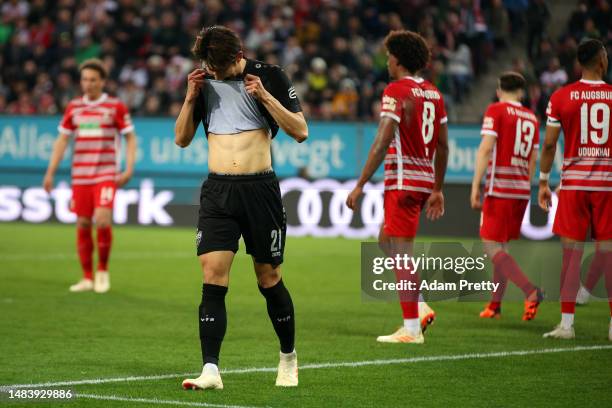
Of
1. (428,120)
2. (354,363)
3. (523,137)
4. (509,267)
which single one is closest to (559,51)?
(523,137)

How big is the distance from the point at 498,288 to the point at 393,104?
301cm

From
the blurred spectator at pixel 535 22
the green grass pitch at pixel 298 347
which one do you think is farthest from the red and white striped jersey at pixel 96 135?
the blurred spectator at pixel 535 22

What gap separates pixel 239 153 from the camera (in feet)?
22.6

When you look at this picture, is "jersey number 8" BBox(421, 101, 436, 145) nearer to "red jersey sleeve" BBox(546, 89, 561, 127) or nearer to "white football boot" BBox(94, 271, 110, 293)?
"red jersey sleeve" BBox(546, 89, 561, 127)

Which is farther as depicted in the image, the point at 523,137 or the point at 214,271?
the point at 523,137

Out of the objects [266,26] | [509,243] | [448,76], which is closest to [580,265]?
[509,243]

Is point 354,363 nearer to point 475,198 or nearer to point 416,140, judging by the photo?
point 416,140

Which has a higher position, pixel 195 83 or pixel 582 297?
pixel 195 83

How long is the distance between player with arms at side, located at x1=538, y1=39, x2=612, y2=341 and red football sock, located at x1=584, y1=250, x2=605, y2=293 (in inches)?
0.6

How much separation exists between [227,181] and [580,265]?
3598mm

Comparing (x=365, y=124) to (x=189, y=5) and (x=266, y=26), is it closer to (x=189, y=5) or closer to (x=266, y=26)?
(x=266, y=26)

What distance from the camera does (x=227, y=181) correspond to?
22.6ft

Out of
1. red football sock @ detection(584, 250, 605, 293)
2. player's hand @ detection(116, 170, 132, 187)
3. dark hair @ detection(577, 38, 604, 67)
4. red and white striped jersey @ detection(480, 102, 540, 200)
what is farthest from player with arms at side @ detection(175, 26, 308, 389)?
player's hand @ detection(116, 170, 132, 187)

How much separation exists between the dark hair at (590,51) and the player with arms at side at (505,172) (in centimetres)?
157
